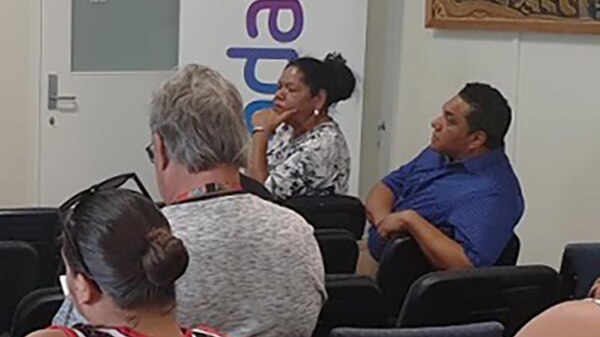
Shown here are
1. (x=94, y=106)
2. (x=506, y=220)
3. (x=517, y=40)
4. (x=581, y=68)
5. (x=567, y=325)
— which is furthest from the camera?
(x=94, y=106)

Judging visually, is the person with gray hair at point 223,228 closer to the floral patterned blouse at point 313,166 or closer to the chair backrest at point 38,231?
the chair backrest at point 38,231

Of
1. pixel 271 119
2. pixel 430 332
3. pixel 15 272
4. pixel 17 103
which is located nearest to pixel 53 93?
pixel 17 103

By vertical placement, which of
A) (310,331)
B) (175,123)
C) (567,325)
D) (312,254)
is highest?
(175,123)

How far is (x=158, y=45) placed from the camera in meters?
5.96

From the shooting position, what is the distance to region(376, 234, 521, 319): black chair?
10.7ft

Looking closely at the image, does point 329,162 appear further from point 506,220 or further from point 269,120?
point 506,220

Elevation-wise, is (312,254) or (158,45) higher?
(158,45)

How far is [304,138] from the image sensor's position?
4.04 metres

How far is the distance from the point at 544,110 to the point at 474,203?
1400 millimetres

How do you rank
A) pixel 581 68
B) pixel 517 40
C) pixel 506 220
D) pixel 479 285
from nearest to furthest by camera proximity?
1. pixel 479 285
2. pixel 506 220
3. pixel 581 68
4. pixel 517 40

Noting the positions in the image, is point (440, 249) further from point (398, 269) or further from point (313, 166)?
point (313, 166)

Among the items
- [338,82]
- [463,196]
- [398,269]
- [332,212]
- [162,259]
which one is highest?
[338,82]

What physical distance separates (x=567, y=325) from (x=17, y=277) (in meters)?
1.85

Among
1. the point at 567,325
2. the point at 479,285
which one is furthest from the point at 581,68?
the point at 567,325
